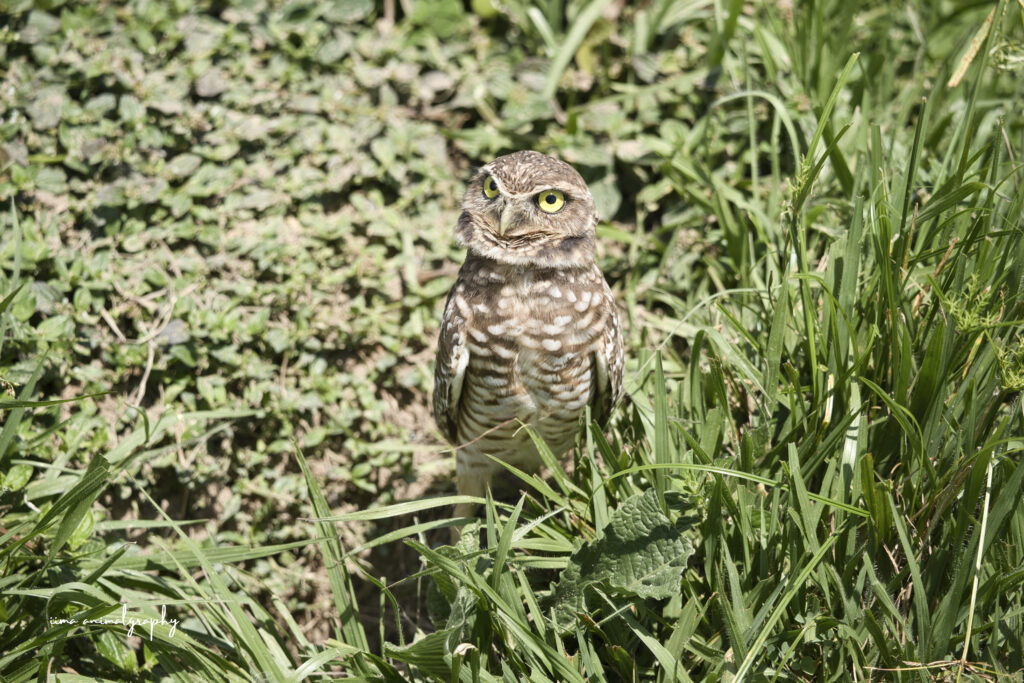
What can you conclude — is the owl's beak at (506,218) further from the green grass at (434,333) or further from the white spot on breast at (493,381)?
the green grass at (434,333)

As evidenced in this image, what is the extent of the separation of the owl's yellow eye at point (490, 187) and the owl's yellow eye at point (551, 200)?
16 centimetres

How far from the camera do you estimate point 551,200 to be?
266 cm

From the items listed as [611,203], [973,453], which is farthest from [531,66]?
[973,453]

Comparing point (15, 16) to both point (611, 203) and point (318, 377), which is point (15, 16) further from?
→ point (611, 203)

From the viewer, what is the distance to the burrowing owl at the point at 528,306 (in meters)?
2.65

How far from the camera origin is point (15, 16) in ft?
12.5

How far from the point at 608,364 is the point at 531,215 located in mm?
616

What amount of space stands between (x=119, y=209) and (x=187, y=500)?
142 centimetres

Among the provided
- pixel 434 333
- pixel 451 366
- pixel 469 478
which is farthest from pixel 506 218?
pixel 434 333

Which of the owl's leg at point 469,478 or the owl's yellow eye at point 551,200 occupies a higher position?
the owl's yellow eye at point 551,200

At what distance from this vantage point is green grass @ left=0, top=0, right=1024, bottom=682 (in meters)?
2.23

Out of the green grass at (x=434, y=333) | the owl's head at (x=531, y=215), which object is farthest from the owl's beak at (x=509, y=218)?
the green grass at (x=434, y=333)

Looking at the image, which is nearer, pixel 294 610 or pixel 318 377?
pixel 294 610

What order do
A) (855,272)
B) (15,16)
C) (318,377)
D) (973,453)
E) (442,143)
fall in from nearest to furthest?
1. (973,453)
2. (855,272)
3. (318,377)
4. (15,16)
5. (442,143)
